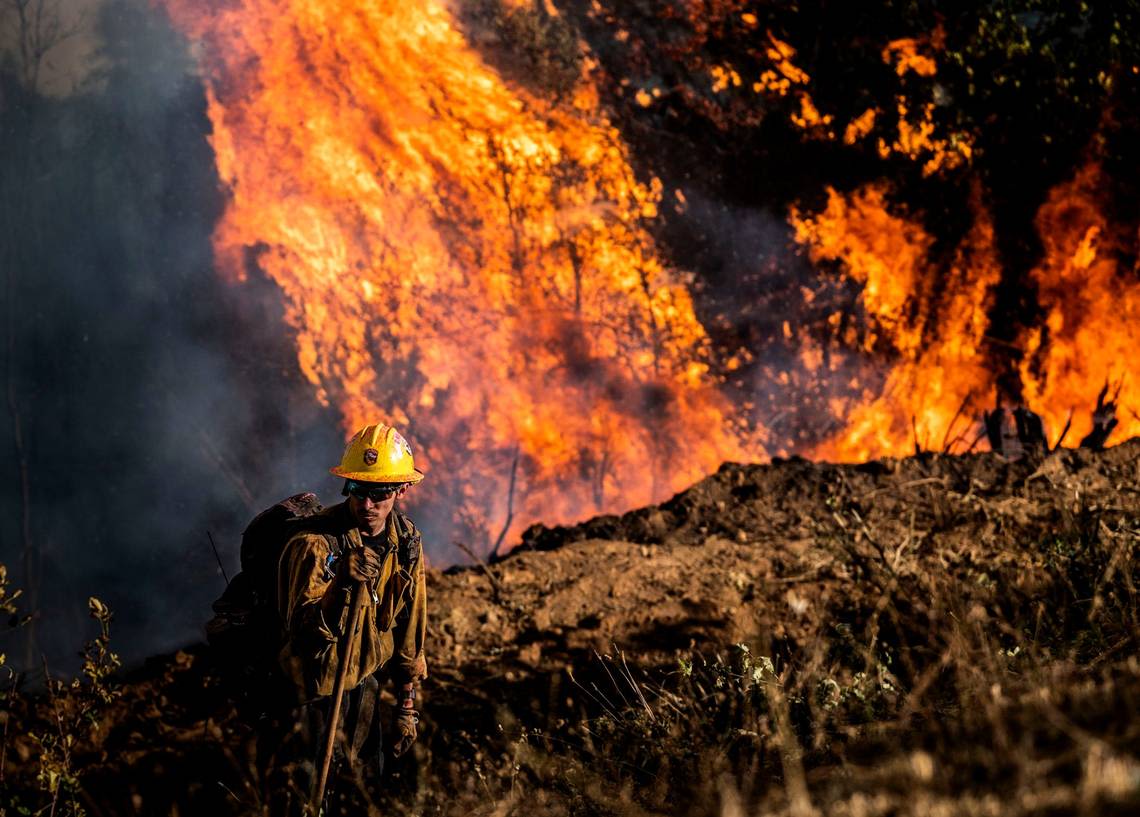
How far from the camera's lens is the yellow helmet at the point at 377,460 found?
126 inches

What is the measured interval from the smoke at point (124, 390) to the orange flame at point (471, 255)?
4.89ft

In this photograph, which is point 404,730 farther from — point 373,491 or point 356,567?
point 373,491

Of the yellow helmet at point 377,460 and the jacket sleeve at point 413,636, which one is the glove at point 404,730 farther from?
the yellow helmet at point 377,460

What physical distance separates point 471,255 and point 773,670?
28.8 feet

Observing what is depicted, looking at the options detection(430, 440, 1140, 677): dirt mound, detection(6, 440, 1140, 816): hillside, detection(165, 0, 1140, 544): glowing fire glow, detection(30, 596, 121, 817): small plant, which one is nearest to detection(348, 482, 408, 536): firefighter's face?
detection(6, 440, 1140, 816): hillside

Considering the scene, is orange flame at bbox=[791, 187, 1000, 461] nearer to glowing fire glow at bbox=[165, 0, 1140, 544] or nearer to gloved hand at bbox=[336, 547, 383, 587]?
glowing fire glow at bbox=[165, 0, 1140, 544]

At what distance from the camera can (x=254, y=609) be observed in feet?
10.4

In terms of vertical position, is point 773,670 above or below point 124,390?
below

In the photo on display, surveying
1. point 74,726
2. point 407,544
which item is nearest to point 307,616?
point 407,544

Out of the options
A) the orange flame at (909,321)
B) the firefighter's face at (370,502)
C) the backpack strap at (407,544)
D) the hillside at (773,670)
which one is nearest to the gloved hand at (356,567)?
the firefighter's face at (370,502)

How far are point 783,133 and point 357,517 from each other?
1022cm

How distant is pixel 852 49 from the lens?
1107 cm

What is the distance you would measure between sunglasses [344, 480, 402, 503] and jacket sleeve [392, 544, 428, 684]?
1.29ft

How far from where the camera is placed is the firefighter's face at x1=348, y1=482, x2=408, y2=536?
10.4ft
